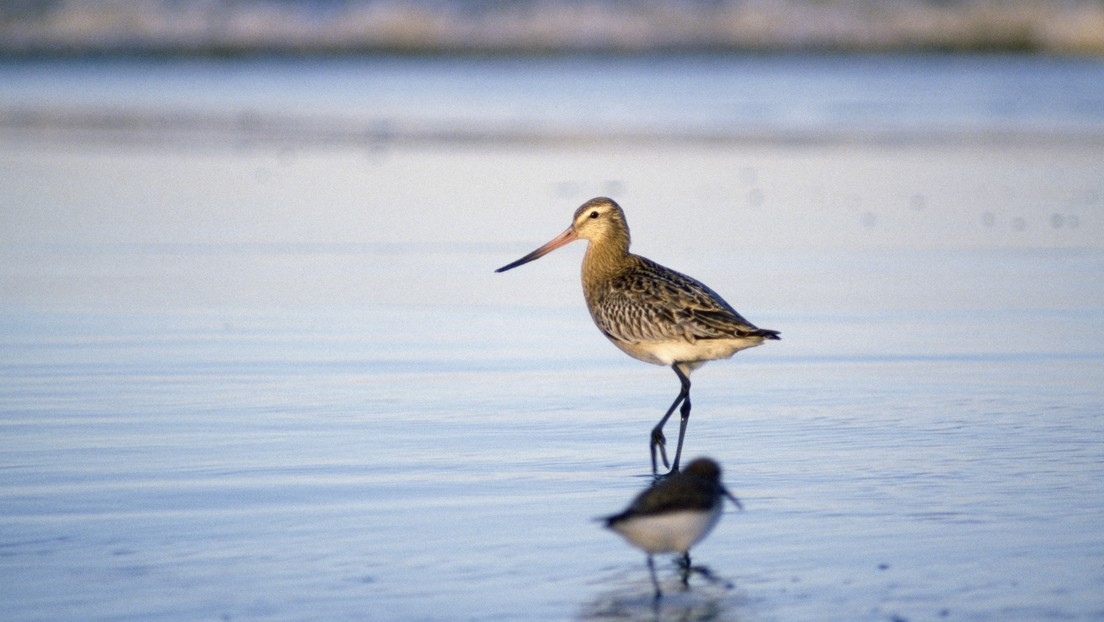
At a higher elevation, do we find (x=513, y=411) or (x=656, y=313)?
(x=656, y=313)

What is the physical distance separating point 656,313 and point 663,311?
0.10 feet

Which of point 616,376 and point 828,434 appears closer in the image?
point 828,434

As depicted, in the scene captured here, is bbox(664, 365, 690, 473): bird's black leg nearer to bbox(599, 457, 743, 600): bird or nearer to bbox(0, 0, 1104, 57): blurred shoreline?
bbox(599, 457, 743, 600): bird

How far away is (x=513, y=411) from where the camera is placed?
24.0 ft

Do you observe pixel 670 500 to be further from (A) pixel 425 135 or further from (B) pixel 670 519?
(A) pixel 425 135

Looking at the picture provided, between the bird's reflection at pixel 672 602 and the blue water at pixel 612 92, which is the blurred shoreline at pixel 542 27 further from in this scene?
the bird's reflection at pixel 672 602

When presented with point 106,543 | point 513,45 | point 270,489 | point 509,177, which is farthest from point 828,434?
point 513,45

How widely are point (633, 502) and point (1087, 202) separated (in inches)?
394

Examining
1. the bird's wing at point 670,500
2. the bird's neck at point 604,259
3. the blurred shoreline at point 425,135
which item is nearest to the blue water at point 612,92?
the blurred shoreline at point 425,135

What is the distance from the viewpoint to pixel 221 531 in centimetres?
550

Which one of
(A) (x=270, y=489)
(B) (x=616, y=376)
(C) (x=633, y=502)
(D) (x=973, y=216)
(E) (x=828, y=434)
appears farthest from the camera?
(D) (x=973, y=216)

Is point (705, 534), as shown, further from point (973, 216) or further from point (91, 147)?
point (91, 147)

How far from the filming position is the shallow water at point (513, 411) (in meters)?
5.01

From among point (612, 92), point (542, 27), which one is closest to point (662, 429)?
point (612, 92)
